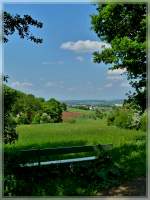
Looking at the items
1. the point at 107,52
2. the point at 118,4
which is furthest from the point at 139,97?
the point at 118,4

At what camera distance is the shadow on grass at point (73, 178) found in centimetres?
942

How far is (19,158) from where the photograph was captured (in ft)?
35.1

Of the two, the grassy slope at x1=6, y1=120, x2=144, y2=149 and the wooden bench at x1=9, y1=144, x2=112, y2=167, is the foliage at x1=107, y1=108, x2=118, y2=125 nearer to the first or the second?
the grassy slope at x1=6, y1=120, x2=144, y2=149

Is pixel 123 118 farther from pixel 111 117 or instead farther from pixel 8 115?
pixel 8 115

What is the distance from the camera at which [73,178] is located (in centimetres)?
1056

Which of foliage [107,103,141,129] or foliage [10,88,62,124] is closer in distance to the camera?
foliage [10,88,62,124]

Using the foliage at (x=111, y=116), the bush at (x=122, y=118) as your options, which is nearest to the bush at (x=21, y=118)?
the bush at (x=122, y=118)

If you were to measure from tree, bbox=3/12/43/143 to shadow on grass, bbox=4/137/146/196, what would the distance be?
99 centimetres

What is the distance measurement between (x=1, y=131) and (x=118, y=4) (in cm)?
1381

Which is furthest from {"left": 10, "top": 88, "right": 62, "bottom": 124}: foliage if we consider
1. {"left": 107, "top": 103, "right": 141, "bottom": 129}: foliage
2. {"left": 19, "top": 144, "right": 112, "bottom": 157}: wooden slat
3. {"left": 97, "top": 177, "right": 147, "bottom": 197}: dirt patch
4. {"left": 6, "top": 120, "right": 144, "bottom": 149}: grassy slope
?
{"left": 107, "top": 103, "right": 141, "bottom": 129}: foliage

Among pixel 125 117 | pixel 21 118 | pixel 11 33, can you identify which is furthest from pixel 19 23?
pixel 125 117

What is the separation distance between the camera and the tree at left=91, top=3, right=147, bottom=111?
21.3m

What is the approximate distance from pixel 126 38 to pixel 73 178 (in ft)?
40.2

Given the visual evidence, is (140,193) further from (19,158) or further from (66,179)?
Result: (19,158)
